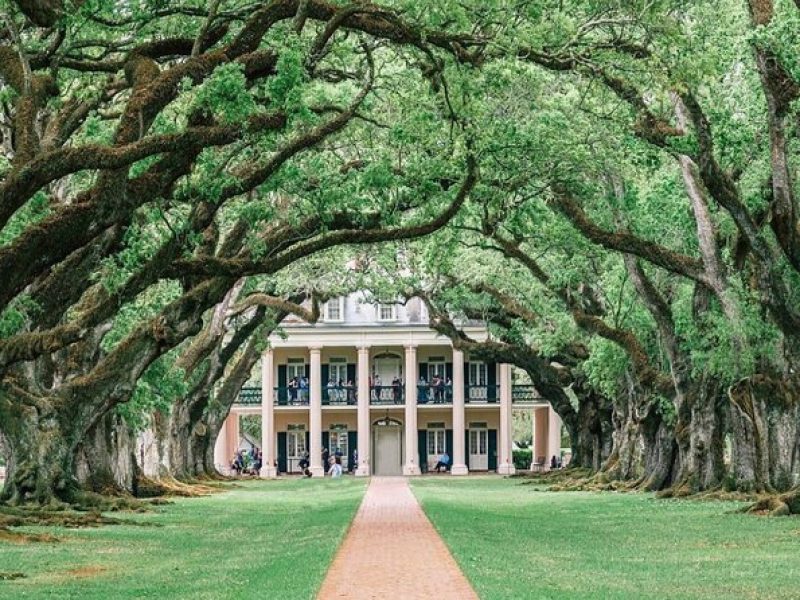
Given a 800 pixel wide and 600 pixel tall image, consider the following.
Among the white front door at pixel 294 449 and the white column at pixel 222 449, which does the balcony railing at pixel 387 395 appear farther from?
the white column at pixel 222 449

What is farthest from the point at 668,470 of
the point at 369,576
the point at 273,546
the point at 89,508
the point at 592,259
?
the point at 369,576

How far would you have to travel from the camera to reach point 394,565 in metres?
18.6

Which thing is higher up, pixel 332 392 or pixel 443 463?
pixel 332 392

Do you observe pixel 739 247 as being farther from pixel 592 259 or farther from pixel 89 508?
pixel 89 508

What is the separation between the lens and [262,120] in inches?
663

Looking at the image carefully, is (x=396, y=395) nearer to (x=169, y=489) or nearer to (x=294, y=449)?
(x=294, y=449)

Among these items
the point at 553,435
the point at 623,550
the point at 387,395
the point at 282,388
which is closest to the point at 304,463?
the point at 282,388

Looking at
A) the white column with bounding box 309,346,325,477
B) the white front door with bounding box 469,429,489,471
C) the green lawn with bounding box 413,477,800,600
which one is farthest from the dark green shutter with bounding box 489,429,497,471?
the green lawn with bounding box 413,477,800,600

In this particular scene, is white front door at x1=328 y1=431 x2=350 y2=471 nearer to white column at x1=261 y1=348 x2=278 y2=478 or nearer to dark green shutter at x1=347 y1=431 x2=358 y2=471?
dark green shutter at x1=347 y1=431 x2=358 y2=471

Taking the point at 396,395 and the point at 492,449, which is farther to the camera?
the point at 492,449

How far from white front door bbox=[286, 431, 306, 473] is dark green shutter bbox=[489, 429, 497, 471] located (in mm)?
9432

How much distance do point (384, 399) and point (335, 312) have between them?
5.03m

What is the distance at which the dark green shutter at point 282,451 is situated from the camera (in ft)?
260

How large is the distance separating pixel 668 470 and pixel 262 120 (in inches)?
1084
